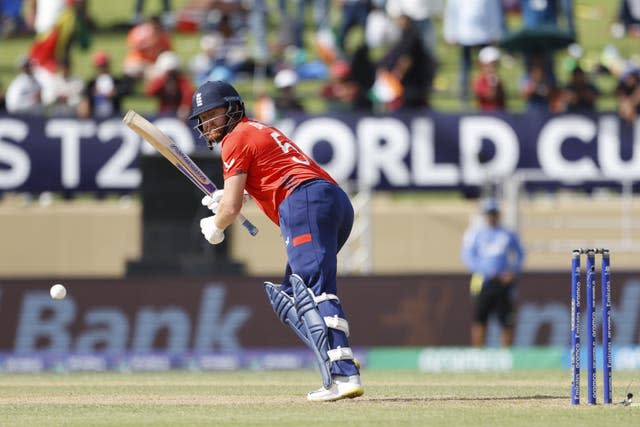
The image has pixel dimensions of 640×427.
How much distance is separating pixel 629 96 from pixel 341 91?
3.59 metres

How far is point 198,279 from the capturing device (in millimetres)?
16906

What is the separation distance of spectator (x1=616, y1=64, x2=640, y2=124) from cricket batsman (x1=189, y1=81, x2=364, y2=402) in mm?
10011

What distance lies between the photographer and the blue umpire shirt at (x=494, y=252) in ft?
56.4

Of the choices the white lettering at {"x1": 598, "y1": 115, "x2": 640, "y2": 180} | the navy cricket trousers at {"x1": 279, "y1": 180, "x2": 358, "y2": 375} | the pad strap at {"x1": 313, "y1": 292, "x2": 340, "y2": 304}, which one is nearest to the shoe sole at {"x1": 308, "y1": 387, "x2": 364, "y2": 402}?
the navy cricket trousers at {"x1": 279, "y1": 180, "x2": 358, "y2": 375}

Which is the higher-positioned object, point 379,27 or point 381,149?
point 379,27

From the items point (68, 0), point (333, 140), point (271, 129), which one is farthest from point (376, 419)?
point (68, 0)

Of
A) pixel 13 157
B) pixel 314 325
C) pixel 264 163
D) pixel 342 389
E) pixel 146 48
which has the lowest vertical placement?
pixel 342 389

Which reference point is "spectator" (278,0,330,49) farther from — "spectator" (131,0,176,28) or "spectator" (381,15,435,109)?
"spectator" (381,15,435,109)

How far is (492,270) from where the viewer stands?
17.2m

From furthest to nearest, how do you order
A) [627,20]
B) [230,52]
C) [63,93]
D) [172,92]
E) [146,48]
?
[627,20] < [230,52] < [146,48] < [63,93] < [172,92]

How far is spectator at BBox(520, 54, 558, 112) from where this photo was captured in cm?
1969

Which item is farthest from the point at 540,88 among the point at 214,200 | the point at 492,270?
the point at 214,200

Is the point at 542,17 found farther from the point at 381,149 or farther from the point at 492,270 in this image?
the point at 492,270

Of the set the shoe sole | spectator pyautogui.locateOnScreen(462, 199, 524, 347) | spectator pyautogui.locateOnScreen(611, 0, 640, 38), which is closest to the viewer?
the shoe sole
